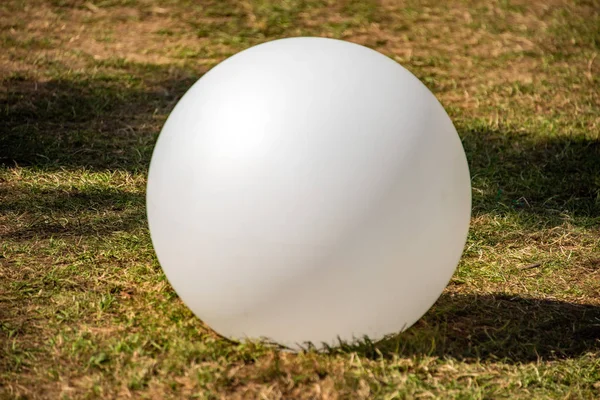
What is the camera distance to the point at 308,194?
2.88 m

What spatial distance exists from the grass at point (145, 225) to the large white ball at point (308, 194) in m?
0.35

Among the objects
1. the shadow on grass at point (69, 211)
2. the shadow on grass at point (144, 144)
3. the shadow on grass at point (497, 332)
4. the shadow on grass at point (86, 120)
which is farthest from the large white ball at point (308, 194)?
the shadow on grass at point (86, 120)

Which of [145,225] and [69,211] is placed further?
[69,211]

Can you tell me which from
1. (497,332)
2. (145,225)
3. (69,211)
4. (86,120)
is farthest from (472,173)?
(86,120)

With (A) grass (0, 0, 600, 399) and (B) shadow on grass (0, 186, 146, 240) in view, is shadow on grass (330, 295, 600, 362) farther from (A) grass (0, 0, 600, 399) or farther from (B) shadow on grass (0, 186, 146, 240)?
(B) shadow on grass (0, 186, 146, 240)

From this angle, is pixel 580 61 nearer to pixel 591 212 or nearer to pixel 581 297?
pixel 591 212

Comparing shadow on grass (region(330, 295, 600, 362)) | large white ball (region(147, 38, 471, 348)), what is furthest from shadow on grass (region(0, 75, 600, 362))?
large white ball (region(147, 38, 471, 348))

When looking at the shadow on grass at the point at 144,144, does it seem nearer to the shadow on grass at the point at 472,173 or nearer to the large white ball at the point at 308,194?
the shadow on grass at the point at 472,173

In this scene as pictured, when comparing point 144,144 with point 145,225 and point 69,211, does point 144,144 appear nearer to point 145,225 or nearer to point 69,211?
point 69,211

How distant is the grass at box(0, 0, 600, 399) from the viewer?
10.9ft

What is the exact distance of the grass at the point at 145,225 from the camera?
331cm

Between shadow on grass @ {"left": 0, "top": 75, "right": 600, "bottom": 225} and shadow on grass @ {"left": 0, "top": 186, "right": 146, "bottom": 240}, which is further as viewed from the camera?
shadow on grass @ {"left": 0, "top": 75, "right": 600, "bottom": 225}

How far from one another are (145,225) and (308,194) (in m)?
2.18

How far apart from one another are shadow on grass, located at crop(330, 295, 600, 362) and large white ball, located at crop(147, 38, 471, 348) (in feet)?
1.13
